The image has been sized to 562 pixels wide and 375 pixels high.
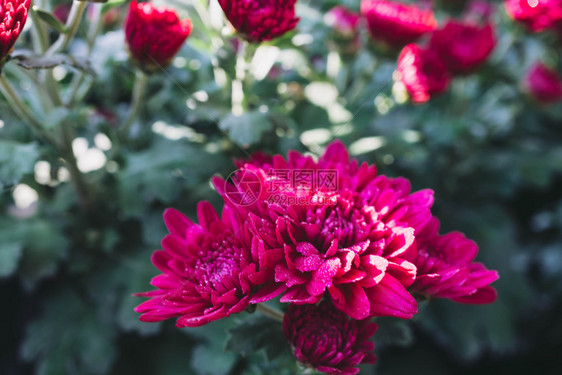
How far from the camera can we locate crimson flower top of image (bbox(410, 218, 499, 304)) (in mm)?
401

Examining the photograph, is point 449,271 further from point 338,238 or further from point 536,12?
point 536,12

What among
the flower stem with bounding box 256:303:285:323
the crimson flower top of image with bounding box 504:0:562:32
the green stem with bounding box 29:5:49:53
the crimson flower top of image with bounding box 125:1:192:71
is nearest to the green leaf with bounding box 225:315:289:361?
the flower stem with bounding box 256:303:285:323

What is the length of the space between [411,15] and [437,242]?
0.49m

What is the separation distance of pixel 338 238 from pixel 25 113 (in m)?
0.47

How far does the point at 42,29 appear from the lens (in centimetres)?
63

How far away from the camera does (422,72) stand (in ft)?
2.59

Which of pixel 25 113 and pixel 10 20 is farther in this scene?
pixel 25 113

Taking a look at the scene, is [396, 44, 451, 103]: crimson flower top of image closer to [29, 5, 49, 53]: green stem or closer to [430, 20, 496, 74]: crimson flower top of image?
[430, 20, 496, 74]: crimson flower top of image

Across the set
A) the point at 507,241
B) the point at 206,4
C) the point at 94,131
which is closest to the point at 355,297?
the point at 206,4

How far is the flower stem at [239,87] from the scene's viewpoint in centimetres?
69

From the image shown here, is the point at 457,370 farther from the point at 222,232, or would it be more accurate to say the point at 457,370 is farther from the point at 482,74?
the point at 222,232

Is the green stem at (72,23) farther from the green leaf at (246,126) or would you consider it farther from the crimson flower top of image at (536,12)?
the crimson flower top of image at (536,12)

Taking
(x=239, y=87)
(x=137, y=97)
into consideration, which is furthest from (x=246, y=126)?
(x=137, y=97)

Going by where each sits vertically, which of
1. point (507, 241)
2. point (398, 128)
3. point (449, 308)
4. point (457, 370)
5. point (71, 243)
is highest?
point (398, 128)
